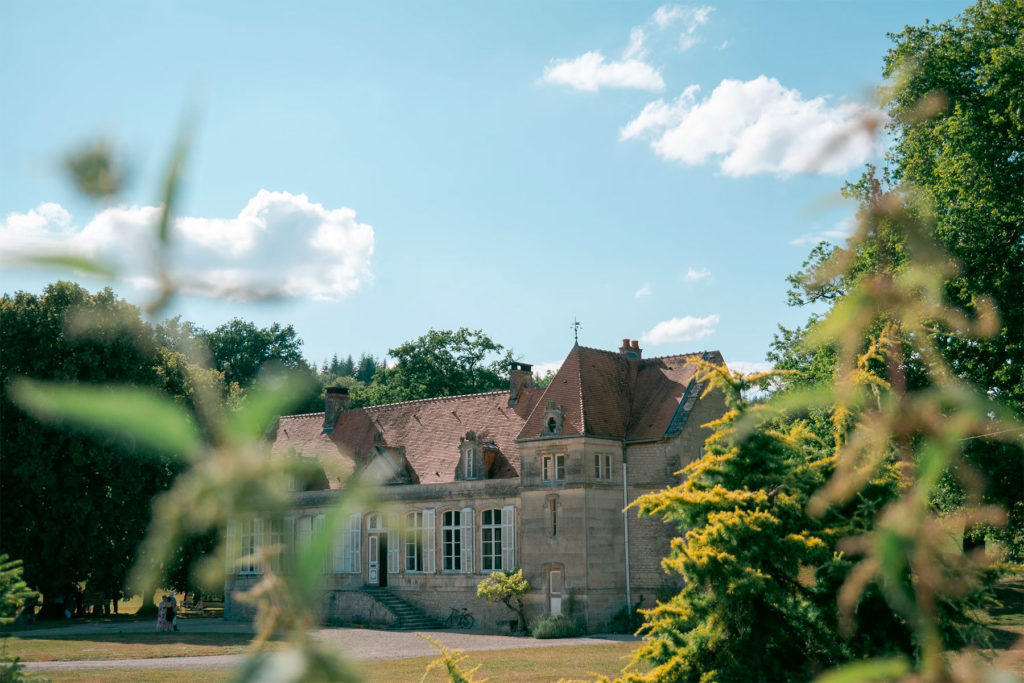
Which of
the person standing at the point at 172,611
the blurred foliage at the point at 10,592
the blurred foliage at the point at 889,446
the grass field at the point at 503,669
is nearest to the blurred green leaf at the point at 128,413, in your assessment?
the blurred foliage at the point at 889,446

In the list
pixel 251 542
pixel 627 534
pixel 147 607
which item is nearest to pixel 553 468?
pixel 627 534

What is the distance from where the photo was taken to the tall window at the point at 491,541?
36250 millimetres

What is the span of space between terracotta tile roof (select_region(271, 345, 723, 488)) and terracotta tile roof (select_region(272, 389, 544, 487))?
5cm

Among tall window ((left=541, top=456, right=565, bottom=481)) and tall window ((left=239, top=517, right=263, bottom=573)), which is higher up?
A: tall window ((left=541, top=456, right=565, bottom=481))

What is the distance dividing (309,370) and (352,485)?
12cm

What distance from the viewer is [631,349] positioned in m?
40.1

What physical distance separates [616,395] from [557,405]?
2895 millimetres

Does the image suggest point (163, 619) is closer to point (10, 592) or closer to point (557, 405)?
point (557, 405)

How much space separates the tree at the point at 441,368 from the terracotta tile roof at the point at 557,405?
47.1 feet

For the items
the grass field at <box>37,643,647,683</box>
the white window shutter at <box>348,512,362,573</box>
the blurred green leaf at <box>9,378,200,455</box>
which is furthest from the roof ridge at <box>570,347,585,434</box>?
the blurred green leaf at <box>9,378,200,455</box>

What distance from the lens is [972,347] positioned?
23203 mm

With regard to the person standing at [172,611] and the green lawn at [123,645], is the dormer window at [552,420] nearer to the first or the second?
the green lawn at [123,645]

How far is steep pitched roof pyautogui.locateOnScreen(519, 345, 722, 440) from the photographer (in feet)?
115

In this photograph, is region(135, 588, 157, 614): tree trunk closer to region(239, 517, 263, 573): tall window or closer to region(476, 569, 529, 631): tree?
region(476, 569, 529, 631): tree
